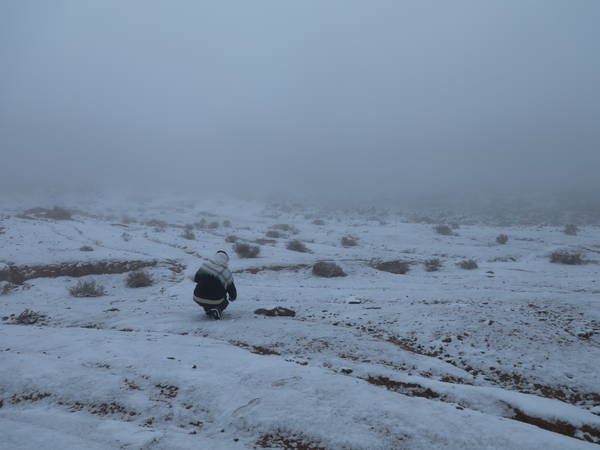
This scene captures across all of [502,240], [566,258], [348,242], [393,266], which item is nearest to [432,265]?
[393,266]

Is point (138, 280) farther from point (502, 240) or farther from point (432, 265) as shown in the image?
point (502, 240)

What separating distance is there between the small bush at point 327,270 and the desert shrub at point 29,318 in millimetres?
8786

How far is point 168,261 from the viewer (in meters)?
14.5

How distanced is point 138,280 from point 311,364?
8.66m

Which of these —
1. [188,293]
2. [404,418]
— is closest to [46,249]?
[188,293]

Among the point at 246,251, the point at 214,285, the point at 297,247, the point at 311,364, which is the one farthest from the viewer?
the point at 297,247

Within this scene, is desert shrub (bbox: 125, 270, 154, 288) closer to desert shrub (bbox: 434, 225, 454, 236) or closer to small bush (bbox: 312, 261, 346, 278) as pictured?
small bush (bbox: 312, 261, 346, 278)

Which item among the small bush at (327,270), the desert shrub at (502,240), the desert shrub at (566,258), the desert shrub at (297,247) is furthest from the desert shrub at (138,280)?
the desert shrub at (502,240)

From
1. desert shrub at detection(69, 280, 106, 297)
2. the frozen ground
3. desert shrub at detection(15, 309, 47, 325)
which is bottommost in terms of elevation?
desert shrub at detection(15, 309, 47, 325)

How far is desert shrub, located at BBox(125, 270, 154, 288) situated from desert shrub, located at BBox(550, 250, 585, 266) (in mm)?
16581

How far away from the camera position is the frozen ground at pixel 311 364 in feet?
12.1

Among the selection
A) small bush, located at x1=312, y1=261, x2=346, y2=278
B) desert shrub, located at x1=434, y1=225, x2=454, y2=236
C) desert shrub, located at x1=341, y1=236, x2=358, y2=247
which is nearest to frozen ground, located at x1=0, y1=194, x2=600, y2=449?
small bush, located at x1=312, y1=261, x2=346, y2=278

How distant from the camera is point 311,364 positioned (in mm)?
5547

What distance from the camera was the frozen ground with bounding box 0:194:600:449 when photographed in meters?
3.68
